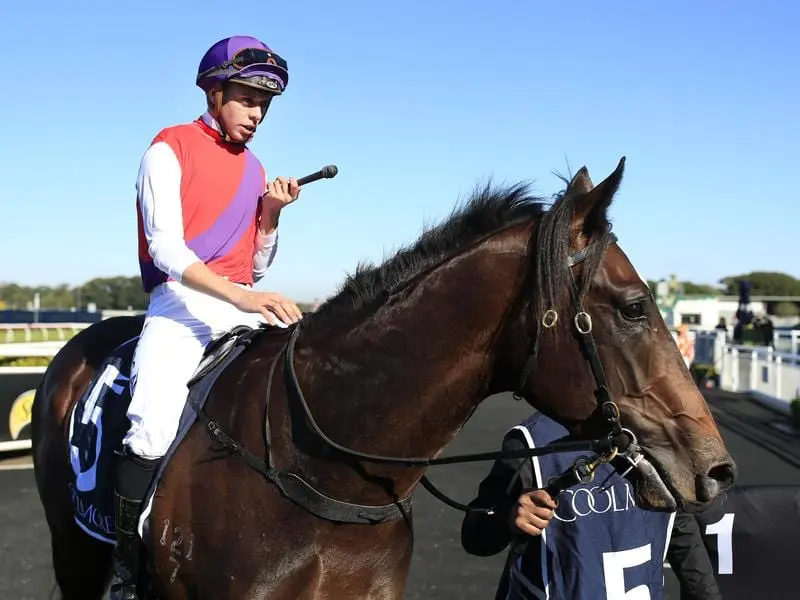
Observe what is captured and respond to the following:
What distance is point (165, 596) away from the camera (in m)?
2.32

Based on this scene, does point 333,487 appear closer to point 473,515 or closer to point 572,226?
point 473,515

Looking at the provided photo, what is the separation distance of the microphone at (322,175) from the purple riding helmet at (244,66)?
325 millimetres

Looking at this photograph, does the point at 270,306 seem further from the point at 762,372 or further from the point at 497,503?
the point at 762,372

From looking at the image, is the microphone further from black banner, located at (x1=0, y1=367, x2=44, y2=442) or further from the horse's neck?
black banner, located at (x1=0, y1=367, x2=44, y2=442)

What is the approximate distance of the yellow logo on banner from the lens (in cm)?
915

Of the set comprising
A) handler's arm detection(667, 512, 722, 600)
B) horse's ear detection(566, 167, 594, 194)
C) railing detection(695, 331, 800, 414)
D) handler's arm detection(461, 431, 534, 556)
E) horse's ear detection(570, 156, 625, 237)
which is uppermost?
horse's ear detection(566, 167, 594, 194)

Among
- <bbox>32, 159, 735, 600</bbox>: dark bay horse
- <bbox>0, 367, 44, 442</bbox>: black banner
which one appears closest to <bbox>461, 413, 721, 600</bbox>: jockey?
<bbox>32, 159, 735, 600</bbox>: dark bay horse

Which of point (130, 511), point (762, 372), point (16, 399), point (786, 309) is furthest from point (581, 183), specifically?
point (786, 309)

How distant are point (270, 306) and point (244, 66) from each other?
895 millimetres

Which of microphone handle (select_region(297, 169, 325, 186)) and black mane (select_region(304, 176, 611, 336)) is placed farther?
microphone handle (select_region(297, 169, 325, 186))

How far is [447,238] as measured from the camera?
2307 mm

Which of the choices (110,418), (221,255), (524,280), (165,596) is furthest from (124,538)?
(524,280)

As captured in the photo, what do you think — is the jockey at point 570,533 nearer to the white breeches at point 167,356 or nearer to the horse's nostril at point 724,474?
the horse's nostril at point 724,474

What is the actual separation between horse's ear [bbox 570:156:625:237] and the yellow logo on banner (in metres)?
8.72
